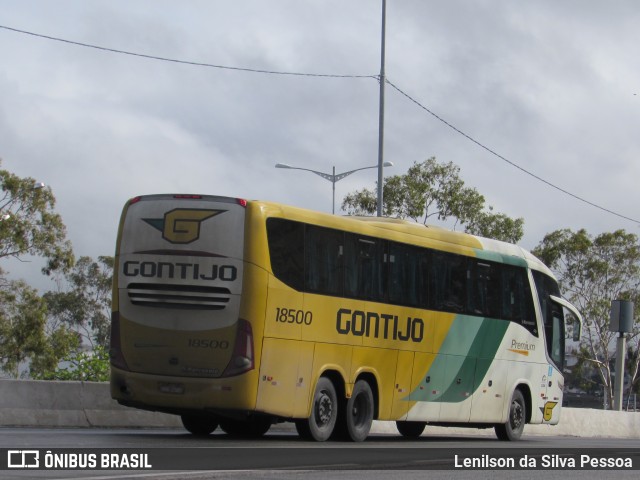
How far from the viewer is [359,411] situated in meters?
19.6

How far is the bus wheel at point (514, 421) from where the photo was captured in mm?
24359

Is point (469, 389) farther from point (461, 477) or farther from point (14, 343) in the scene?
point (14, 343)

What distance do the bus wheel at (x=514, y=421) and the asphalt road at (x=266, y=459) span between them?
5958 mm

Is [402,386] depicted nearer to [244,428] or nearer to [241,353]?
[244,428]

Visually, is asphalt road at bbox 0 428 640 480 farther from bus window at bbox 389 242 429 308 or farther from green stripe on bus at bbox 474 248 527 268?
green stripe on bus at bbox 474 248 527 268

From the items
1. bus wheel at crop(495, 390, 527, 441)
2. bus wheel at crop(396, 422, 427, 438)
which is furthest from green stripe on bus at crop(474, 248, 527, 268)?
bus wheel at crop(396, 422, 427, 438)

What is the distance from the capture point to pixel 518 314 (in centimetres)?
2416

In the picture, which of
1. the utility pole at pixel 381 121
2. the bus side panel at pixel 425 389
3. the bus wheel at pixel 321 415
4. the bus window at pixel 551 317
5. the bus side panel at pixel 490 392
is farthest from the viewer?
the utility pole at pixel 381 121

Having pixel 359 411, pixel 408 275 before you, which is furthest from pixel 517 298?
pixel 359 411

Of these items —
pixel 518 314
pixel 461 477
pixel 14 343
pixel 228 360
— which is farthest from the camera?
pixel 14 343

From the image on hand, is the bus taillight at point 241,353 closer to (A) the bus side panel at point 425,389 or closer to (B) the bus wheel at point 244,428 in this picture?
(B) the bus wheel at point 244,428

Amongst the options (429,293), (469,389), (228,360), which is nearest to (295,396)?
(228,360)

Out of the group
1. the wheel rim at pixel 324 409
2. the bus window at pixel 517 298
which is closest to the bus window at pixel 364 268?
the wheel rim at pixel 324 409

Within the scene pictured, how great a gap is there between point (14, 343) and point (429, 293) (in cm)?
3926
